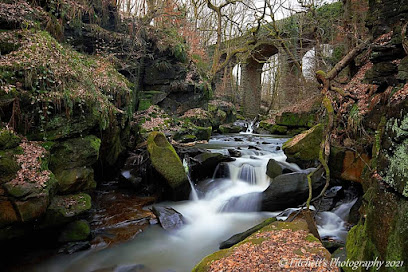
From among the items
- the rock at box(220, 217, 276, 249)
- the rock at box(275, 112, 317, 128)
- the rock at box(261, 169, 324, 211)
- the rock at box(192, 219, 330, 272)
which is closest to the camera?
the rock at box(192, 219, 330, 272)

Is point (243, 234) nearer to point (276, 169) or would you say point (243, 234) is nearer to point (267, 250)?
point (267, 250)

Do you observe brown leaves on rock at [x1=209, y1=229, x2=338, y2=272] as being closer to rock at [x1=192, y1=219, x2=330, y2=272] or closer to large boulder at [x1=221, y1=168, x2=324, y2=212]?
rock at [x1=192, y1=219, x2=330, y2=272]

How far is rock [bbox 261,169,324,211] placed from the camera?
19.8ft

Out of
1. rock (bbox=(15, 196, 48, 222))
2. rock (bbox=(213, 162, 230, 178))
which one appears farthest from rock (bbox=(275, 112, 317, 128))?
rock (bbox=(15, 196, 48, 222))

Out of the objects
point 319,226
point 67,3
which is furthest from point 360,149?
point 67,3

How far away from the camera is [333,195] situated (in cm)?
641

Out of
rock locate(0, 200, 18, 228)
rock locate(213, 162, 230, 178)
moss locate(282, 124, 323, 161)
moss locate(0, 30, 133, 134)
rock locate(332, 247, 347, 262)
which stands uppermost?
moss locate(0, 30, 133, 134)

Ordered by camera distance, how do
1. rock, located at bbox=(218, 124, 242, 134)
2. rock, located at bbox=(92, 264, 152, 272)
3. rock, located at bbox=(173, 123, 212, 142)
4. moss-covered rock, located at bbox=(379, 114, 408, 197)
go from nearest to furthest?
1. moss-covered rock, located at bbox=(379, 114, 408, 197)
2. rock, located at bbox=(92, 264, 152, 272)
3. rock, located at bbox=(173, 123, 212, 142)
4. rock, located at bbox=(218, 124, 242, 134)

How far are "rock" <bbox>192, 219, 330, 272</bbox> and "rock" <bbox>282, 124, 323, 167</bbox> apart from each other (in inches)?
160

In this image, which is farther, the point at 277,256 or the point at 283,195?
the point at 283,195

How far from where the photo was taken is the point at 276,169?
24.7 feet

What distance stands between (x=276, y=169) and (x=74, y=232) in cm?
534

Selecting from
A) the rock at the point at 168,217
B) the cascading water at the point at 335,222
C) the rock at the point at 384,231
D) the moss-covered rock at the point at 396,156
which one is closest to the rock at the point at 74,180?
the rock at the point at 168,217

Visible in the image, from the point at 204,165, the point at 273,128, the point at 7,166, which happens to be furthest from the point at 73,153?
the point at 273,128
